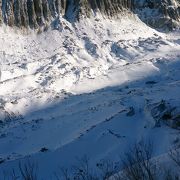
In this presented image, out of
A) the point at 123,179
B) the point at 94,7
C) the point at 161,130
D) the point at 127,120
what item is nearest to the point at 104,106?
the point at 127,120

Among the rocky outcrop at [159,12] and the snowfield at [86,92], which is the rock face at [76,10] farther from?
the snowfield at [86,92]

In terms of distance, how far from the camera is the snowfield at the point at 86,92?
55875 millimetres

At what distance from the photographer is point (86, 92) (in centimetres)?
8938

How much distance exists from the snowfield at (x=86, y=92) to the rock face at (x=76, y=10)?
2904 mm

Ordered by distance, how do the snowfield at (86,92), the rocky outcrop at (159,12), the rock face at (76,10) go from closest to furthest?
1. the snowfield at (86,92)
2. the rock face at (76,10)
3. the rocky outcrop at (159,12)

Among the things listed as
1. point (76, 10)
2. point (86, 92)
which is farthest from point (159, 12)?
point (86, 92)

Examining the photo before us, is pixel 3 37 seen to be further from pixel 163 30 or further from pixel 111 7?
pixel 163 30

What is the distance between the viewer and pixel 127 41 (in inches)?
4437

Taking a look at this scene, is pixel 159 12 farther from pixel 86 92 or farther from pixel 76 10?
pixel 86 92

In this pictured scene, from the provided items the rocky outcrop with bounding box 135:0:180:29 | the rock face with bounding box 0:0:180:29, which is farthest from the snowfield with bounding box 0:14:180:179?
the rocky outcrop with bounding box 135:0:180:29

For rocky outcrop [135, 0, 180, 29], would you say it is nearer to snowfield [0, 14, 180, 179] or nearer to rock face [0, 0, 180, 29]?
rock face [0, 0, 180, 29]

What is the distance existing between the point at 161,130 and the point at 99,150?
611 cm

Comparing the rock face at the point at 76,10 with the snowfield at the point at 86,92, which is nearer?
the snowfield at the point at 86,92

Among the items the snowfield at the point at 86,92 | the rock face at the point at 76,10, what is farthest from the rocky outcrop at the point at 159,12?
the snowfield at the point at 86,92
